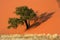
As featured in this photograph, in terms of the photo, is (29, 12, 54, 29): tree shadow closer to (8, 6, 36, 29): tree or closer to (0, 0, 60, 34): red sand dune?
(0, 0, 60, 34): red sand dune

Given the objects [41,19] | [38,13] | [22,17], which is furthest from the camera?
[38,13]

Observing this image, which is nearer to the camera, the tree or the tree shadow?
the tree

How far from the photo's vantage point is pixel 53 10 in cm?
2988

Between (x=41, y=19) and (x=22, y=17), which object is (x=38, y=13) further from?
(x=22, y=17)

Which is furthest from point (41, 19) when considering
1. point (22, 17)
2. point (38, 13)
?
point (22, 17)

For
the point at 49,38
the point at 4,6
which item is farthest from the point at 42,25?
the point at 4,6

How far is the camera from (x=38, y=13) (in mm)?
30391

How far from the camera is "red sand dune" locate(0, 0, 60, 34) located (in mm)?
25120

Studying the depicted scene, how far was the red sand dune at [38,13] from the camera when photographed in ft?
82.4

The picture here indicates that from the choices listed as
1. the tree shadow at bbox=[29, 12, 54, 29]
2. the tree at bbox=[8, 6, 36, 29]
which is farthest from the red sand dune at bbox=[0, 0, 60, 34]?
the tree at bbox=[8, 6, 36, 29]

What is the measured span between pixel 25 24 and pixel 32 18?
99 centimetres

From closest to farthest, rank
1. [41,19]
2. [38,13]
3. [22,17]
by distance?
[22,17] → [41,19] → [38,13]

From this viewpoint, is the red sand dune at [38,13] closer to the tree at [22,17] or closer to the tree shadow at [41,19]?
the tree shadow at [41,19]

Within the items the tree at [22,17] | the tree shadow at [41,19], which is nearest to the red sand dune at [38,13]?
the tree shadow at [41,19]
